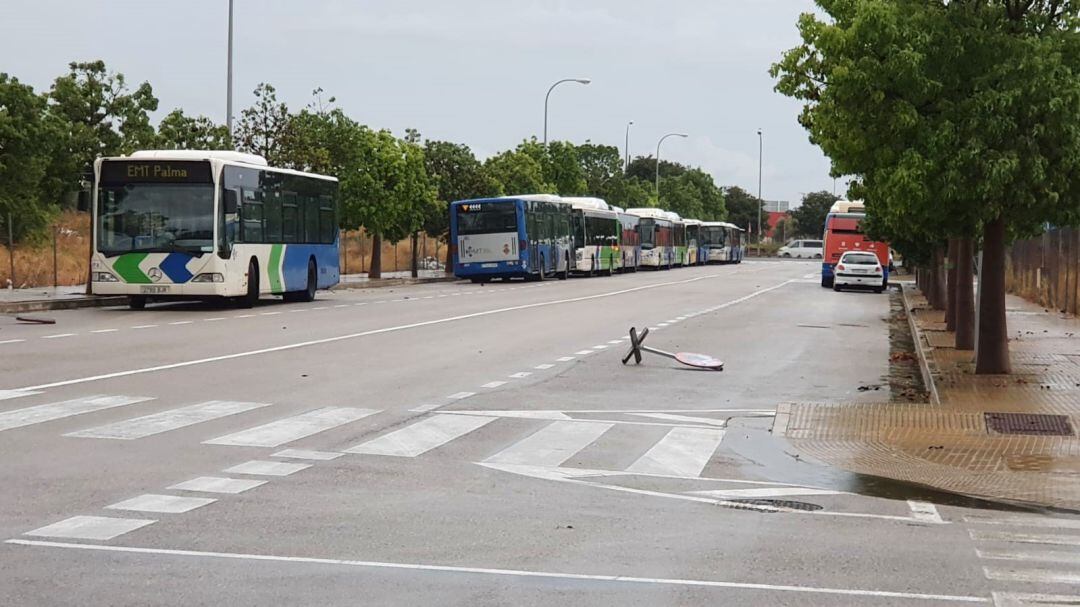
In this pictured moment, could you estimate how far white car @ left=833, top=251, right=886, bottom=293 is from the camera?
176ft

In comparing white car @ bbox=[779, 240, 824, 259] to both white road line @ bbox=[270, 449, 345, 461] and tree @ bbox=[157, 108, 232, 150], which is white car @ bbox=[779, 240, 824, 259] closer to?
tree @ bbox=[157, 108, 232, 150]

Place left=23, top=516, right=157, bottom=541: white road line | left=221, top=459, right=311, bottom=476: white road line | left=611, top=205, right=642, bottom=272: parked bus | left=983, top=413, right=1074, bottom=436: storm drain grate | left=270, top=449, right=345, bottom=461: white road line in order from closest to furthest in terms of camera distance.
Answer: left=23, top=516, right=157, bottom=541: white road line, left=221, top=459, right=311, bottom=476: white road line, left=270, top=449, right=345, bottom=461: white road line, left=983, top=413, right=1074, bottom=436: storm drain grate, left=611, top=205, right=642, bottom=272: parked bus

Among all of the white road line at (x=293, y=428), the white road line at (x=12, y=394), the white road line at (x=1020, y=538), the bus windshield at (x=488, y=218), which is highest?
the bus windshield at (x=488, y=218)

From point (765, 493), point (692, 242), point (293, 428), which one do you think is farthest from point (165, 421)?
point (692, 242)

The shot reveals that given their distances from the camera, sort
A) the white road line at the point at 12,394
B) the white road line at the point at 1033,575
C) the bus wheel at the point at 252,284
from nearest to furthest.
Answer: the white road line at the point at 1033,575 < the white road line at the point at 12,394 < the bus wheel at the point at 252,284

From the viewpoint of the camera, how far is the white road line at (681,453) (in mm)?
11305

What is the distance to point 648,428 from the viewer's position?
1370cm

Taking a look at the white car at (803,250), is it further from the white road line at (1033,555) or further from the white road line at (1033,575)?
the white road line at (1033,575)

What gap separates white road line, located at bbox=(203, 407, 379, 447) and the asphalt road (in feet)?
0.14

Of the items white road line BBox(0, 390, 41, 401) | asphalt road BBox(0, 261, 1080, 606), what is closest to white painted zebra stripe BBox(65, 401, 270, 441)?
asphalt road BBox(0, 261, 1080, 606)

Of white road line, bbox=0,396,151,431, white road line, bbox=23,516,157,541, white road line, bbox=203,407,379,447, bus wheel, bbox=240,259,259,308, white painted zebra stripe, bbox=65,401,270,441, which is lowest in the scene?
white road line, bbox=203,407,379,447

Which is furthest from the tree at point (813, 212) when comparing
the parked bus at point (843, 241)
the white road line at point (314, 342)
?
the white road line at point (314, 342)

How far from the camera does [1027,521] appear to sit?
941cm

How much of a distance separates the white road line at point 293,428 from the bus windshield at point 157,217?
17725 millimetres
